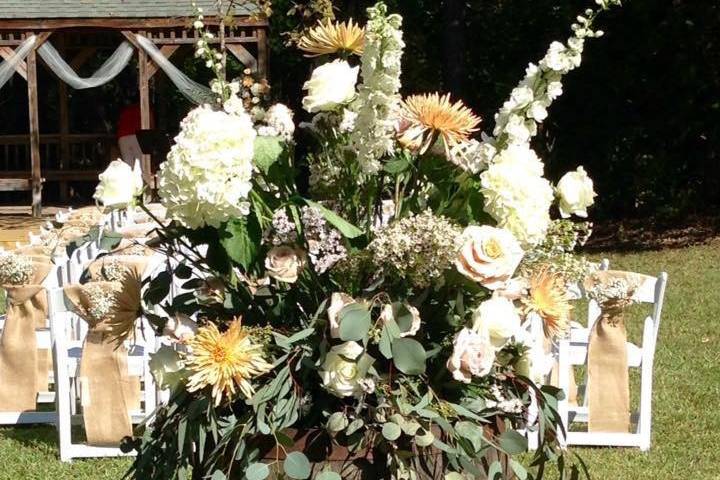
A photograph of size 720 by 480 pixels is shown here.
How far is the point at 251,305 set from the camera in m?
2.46

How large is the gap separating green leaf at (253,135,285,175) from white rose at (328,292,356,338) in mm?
335

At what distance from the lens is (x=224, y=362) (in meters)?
2.19

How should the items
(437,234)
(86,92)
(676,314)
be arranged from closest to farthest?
1. (437,234)
2. (676,314)
3. (86,92)

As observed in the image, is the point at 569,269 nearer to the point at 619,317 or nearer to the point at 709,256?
the point at 619,317

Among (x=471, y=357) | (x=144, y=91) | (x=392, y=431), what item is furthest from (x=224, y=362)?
(x=144, y=91)

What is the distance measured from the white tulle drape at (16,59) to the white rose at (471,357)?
1545cm

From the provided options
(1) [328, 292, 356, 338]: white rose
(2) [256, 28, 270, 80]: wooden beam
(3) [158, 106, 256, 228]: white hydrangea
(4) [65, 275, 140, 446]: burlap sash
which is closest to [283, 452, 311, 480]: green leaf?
(1) [328, 292, 356, 338]: white rose

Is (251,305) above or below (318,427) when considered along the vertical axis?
above

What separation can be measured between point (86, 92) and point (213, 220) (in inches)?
789

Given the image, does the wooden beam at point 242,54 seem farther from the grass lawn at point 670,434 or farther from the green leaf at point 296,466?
the green leaf at point 296,466

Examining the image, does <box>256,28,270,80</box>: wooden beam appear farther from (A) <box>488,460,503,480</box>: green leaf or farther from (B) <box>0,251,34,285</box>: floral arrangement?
(A) <box>488,460,503,480</box>: green leaf

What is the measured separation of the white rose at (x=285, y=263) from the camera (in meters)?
2.31

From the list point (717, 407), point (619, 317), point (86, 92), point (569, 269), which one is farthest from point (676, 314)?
point (86, 92)

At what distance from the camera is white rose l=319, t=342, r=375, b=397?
2191mm
